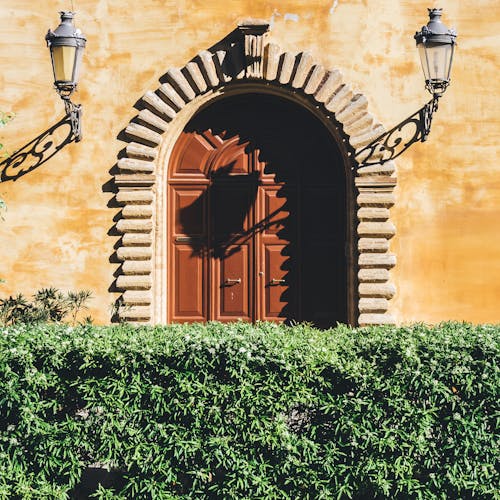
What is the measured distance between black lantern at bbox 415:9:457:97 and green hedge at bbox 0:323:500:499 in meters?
3.46

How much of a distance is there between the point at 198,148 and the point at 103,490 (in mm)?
4767

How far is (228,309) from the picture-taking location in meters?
8.70

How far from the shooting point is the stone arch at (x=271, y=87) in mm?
8211

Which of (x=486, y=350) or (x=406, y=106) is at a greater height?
(x=406, y=106)

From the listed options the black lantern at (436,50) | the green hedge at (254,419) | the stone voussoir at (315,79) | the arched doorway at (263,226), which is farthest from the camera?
the arched doorway at (263,226)

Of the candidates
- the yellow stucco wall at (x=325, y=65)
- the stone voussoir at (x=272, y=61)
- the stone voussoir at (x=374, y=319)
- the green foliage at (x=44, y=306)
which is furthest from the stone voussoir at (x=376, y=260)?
the green foliage at (x=44, y=306)

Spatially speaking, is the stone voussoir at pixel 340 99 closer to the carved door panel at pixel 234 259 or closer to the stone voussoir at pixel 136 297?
the carved door panel at pixel 234 259

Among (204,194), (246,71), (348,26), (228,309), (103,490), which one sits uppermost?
(348,26)

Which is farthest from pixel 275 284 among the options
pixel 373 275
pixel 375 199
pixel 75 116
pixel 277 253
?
pixel 75 116

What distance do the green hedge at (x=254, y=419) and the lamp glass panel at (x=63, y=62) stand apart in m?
3.62

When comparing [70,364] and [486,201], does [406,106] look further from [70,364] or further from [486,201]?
[70,364]

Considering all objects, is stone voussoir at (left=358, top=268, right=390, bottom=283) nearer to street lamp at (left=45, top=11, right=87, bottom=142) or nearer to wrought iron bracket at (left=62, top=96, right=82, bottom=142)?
wrought iron bracket at (left=62, top=96, right=82, bottom=142)

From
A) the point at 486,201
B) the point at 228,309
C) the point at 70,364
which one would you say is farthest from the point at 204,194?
the point at 70,364

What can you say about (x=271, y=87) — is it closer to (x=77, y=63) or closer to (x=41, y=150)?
(x=77, y=63)
